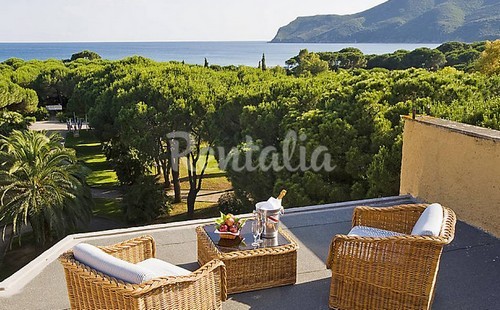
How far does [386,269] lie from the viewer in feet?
9.34

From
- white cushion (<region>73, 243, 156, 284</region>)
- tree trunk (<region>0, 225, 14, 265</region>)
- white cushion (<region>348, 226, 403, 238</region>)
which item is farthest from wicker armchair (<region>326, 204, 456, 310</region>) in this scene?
tree trunk (<region>0, 225, 14, 265</region>)

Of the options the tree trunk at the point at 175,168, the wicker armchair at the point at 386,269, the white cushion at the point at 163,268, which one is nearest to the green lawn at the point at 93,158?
the tree trunk at the point at 175,168

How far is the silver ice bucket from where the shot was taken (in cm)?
338

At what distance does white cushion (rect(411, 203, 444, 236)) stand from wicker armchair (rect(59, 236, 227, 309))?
120cm

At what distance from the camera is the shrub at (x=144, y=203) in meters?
14.5

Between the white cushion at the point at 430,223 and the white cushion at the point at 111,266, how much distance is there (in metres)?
1.58

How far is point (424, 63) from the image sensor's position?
40469mm

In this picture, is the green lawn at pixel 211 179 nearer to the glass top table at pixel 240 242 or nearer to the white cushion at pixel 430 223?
the glass top table at pixel 240 242

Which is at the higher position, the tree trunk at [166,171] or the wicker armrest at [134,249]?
the wicker armrest at [134,249]

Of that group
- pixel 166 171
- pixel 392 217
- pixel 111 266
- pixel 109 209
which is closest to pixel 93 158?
pixel 166 171

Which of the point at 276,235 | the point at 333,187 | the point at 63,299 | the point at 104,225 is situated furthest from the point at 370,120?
the point at 104,225

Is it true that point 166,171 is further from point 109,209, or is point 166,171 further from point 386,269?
point 386,269

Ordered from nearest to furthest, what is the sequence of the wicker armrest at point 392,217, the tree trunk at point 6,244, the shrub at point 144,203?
the wicker armrest at point 392,217, the tree trunk at point 6,244, the shrub at point 144,203

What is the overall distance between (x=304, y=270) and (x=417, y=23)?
154 m
